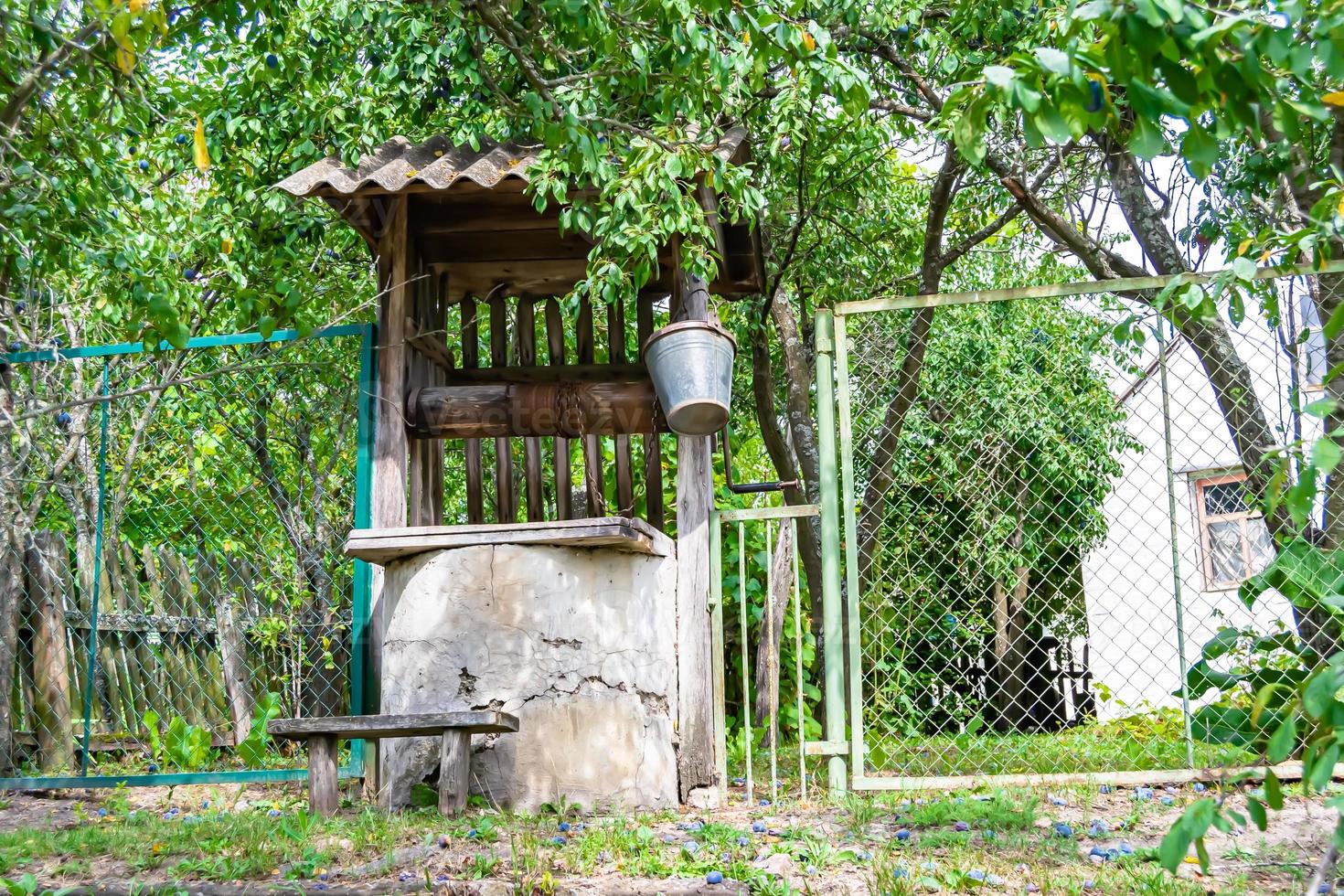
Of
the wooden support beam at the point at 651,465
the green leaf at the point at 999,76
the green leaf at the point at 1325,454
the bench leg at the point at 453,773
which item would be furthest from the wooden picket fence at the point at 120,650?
the green leaf at the point at 1325,454

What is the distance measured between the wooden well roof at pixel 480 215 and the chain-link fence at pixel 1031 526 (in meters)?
1.03

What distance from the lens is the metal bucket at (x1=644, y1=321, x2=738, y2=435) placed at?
4703 millimetres

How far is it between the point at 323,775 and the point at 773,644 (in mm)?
3794

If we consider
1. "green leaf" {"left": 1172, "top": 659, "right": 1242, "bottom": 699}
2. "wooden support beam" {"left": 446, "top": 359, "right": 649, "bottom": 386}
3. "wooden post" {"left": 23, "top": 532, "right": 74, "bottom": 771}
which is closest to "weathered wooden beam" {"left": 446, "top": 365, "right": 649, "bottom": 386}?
"wooden support beam" {"left": 446, "top": 359, "right": 649, "bottom": 386}

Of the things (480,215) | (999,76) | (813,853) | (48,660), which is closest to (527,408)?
(480,215)

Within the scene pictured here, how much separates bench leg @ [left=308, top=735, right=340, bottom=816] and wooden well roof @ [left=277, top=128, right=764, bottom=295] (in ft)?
7.23

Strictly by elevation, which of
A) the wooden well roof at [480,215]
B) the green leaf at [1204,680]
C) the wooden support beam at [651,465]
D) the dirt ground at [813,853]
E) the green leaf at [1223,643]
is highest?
Answer: the wooden well roof at [480,215]

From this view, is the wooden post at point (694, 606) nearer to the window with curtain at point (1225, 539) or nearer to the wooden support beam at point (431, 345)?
the wooden support beam at point (431, 345)

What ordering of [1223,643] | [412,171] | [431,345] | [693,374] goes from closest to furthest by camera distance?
1. [1223,643]
2. [693,374]
3. [412,171]
4. [431,345]

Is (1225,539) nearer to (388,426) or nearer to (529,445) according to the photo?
(529,445)

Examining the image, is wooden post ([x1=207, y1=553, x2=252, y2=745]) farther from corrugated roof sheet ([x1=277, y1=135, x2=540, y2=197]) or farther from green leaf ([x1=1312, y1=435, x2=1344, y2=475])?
green leaf ([x1=1312, y1=435, x2=1344, y2=475])

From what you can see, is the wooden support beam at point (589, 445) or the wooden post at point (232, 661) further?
the wooden post at point (232, 661)

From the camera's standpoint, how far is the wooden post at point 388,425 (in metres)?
5.08

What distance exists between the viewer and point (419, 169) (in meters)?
5.02
